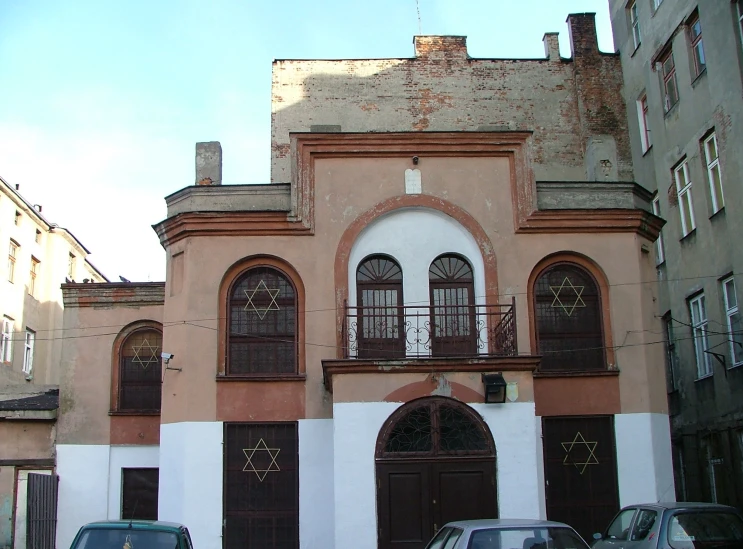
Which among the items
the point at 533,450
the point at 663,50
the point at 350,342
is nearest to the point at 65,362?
the point at 350,342

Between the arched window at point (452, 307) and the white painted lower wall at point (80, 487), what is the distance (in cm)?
843

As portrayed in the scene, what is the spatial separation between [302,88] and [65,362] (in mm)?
11671

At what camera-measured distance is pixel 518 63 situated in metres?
28.5

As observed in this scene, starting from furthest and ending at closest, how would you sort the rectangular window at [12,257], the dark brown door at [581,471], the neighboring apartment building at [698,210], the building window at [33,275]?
the building window at [33,275] → the rectangular window at [12,257] → the neighboring apartment building at [698,210] → the dark brown door at [581,471]

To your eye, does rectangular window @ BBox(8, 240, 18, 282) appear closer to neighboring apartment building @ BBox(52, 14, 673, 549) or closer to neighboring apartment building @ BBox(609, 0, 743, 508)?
neighboring apartment building @ BBox(52, 14, 673, 549)

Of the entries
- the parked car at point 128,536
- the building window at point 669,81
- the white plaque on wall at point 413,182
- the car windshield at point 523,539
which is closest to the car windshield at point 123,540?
the parked car at point 128,536

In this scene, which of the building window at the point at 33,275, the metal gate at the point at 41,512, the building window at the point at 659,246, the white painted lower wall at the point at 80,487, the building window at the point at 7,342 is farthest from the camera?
the building window at the point at 33,275

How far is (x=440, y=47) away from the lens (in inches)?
1121

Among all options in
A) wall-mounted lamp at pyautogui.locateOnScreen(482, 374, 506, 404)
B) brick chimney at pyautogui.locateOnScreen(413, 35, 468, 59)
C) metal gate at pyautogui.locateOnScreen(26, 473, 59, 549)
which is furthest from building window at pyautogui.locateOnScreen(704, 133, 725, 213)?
metal gate at pyautogui.locateOnScreen(26, 473, 59, 549)

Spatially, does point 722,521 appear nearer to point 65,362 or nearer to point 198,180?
point 198,180

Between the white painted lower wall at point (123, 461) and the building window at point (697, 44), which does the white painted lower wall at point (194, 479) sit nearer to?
the white painted lower wall at point (123, 461)

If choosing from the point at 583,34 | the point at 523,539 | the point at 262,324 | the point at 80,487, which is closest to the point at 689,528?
the point at 523,539

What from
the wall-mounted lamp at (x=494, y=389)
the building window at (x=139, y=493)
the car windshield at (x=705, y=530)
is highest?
the wall-mounted lamp at (x=494, y=389)

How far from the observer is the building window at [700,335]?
23.0 m
